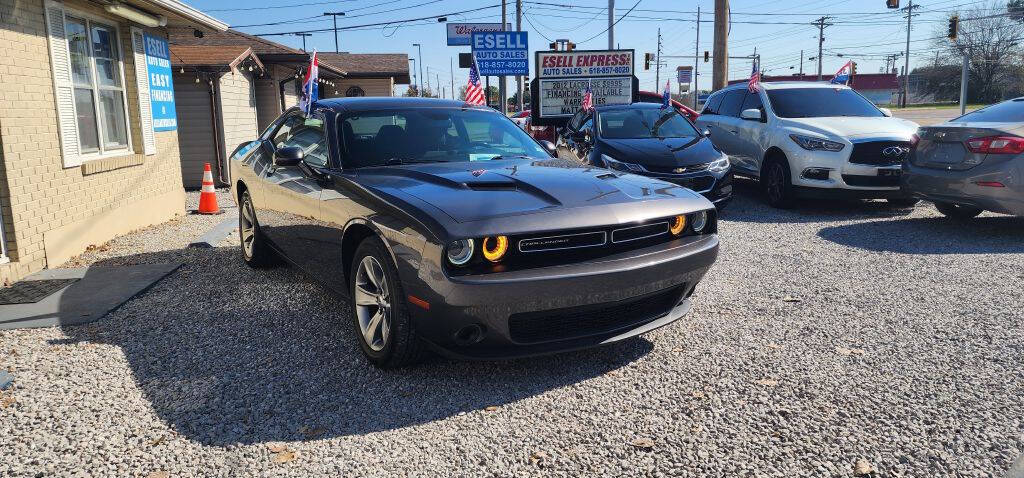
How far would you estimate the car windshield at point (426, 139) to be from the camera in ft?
15.0

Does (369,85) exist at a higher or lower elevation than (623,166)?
higher

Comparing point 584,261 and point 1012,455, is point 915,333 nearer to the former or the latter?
point 1012,455

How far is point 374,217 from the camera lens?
369 centimetres

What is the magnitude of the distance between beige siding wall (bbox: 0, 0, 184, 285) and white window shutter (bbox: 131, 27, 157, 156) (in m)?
0.58

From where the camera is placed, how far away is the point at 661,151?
8844 mm

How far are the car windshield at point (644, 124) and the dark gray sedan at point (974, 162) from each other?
2900 mm

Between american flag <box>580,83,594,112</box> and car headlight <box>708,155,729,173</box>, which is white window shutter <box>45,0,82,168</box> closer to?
car headlight <box>708,155,729,173</box>

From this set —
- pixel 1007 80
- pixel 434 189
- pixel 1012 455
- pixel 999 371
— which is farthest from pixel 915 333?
pixel 1007 80

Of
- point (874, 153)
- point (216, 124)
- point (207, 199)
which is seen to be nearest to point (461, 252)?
point (874, 153)

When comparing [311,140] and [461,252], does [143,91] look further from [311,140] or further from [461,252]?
[461,252]

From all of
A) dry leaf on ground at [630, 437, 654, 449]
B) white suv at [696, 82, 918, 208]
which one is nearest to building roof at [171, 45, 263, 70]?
white suv at [696, 82, 918, 208]

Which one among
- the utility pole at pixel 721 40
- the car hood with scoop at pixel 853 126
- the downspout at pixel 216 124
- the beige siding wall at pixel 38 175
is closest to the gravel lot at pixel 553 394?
the beige siding wall at pixel 38 175

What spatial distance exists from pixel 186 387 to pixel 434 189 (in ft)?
5.36

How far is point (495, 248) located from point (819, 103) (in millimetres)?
8345
